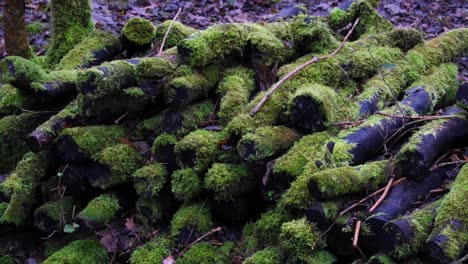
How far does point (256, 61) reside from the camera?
534cm

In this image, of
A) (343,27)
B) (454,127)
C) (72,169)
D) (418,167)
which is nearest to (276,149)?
(418,167)

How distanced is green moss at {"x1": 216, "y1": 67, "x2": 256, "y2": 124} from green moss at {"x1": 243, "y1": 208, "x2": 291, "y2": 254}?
1.10m

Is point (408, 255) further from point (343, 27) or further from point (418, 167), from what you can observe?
point (343, 27)

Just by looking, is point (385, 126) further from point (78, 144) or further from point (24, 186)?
point (24, 186)

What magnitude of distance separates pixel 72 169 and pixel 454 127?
3.57m

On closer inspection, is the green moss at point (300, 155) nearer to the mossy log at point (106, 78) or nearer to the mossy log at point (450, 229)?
the mossy log at point (450, 229)

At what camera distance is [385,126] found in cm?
443

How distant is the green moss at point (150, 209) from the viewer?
4609mm

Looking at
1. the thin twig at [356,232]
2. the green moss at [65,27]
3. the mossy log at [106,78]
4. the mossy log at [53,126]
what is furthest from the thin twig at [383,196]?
the green moss at [65,27]

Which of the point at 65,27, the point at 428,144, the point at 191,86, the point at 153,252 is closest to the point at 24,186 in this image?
the point at 153,252

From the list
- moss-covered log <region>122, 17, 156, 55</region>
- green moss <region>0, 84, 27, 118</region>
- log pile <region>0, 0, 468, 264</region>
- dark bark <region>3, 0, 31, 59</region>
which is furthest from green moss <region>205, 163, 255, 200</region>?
dark bark <region>3, 0, 31, 59</region>

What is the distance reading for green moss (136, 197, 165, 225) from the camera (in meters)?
4.61

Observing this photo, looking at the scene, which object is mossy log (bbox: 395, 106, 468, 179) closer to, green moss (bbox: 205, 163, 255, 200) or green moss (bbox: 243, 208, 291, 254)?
green moss (bbox: 243, 208, 291, 254)

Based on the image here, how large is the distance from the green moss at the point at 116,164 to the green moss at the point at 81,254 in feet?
1.81
